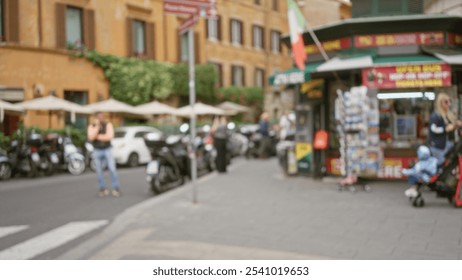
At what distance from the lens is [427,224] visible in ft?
17.8

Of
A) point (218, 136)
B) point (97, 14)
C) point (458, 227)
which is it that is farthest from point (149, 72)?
point (218, 136)

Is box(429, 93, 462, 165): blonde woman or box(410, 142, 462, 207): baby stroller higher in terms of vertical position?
box(429, 93, 462, 165): blonde woman

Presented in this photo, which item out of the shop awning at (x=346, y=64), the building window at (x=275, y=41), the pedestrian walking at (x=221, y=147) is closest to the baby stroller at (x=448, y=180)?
the shop awning at (x=346, y=64)

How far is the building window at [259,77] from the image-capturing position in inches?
200

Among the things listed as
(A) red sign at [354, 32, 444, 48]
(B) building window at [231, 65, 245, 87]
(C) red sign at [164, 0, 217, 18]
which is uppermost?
(A) red sign at [354, 32, 444, 48]

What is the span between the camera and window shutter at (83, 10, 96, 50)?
10.4 feet

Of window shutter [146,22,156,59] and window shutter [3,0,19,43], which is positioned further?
window shutter [146,22,156,59]

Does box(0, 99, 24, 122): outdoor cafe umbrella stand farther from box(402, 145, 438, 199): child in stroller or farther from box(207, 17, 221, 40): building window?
box(402, 145, 438, 199): child in stroller

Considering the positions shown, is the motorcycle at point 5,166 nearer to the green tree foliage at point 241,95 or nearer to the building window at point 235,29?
the building window at point 235,29

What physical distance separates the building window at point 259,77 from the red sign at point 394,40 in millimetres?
3683

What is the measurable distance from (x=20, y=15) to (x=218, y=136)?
10.1 m

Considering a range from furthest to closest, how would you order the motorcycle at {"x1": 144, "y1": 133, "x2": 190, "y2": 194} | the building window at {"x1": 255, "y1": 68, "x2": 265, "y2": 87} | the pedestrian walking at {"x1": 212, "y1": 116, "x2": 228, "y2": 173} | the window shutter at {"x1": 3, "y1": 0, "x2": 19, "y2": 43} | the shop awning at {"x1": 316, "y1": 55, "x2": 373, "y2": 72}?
the pedestrian walking at {"x1": 212, "y1": 116, "x2": 228, "y2": 173}, the motorcycle at {"x1": 144, "y1": 133, "x2": 190, "y2": 194}, the shop awning at {"x1": 316, "y1": 55, "x2": 373, "y2": 72}, the building window at {"x1": 255, "y1": 68, "x2": 265, "y2": 87}, the window shutter at {"x1": 3, "y1": 0, "x2": 19, "y2": 43}

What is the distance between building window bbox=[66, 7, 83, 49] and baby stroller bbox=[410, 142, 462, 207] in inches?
195

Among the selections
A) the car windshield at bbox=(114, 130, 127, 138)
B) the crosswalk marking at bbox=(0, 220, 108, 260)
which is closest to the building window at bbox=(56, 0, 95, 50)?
the crosswalk marking at bbox=(0, 220, 108, 260)
